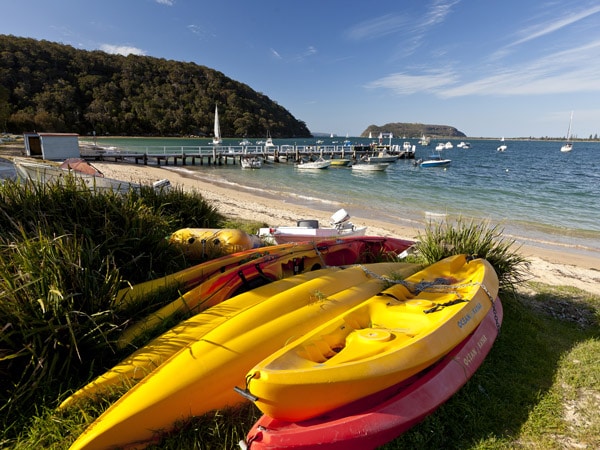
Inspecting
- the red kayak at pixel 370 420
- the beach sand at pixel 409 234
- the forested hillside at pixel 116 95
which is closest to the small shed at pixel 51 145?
the beach sand at pixel 409 234

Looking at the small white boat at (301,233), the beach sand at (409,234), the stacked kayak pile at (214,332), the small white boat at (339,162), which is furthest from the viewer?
the small white boat at (339,162)

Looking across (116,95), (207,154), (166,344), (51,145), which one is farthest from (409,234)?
(116,95)

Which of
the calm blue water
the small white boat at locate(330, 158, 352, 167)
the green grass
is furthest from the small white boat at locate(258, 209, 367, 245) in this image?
the small white boat at locate(330, 158, 352, 167)

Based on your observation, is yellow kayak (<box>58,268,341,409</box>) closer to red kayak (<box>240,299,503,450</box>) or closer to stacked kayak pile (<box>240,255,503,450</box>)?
stacked kayak pile (<box>240,255,503,450</box>)

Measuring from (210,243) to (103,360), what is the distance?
253cm

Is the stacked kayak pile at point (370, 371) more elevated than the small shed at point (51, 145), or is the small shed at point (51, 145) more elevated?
the small shed at point (51, 145)

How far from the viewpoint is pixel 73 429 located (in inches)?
92.7

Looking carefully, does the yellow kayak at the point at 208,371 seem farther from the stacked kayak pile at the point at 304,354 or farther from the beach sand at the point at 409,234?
the beach sand at the point at 409,234

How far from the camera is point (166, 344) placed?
3.03 m

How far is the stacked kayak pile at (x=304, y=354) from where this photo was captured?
2.31m

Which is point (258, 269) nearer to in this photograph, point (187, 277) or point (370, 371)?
point (187, 277)

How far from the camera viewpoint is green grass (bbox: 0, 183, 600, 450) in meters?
2.52

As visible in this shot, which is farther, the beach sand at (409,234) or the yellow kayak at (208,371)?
the beach sand at (409,234)

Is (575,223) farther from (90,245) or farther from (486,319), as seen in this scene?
(90,245)
